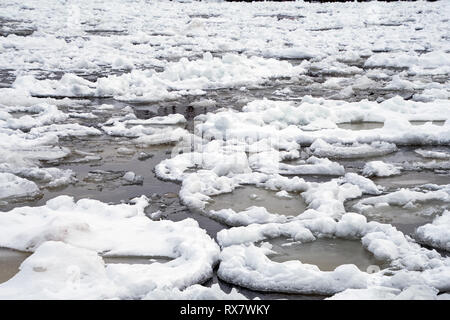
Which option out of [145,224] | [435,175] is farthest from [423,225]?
[145,224]

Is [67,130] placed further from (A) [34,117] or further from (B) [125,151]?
(B) [125,151]

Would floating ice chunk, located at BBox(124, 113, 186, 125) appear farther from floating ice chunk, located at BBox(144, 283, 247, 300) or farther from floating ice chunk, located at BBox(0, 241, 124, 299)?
floating ice chunk, located at BBox(144, 283, 247, 300)

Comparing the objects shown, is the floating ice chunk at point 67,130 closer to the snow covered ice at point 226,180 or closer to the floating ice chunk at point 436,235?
the snow covered ice at point 226,180

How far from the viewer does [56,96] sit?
8.96 m

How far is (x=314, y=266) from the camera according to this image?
3.49m

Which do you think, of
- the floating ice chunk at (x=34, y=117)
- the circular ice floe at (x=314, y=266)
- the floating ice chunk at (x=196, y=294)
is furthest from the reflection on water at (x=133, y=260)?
the floating ice chunk at (x=34, y=117)

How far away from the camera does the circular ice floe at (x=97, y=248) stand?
324cm

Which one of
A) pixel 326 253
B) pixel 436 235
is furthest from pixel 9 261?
pixel 436 235

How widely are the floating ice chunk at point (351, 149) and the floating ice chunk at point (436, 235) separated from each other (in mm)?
1886

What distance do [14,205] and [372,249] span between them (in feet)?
8.97

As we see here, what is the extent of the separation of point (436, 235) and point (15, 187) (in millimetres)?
3285

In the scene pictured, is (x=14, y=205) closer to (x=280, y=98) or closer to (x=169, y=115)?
(x=169, y=115)

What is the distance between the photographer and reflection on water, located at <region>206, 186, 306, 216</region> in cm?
451

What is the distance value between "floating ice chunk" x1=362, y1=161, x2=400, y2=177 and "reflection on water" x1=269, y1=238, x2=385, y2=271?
150 centimetres
